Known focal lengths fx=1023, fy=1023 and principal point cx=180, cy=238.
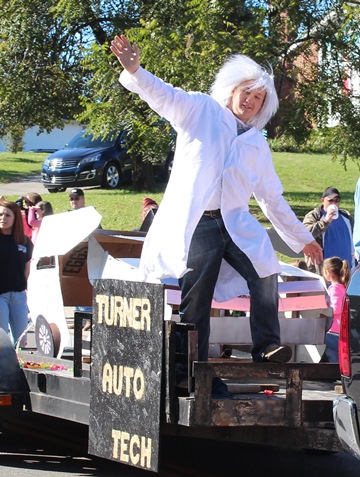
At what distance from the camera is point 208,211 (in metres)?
5.43

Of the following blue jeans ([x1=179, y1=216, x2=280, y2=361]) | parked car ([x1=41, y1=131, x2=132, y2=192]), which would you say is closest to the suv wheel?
parked car ([x1=41, y1=131, x2=132, y2=192])

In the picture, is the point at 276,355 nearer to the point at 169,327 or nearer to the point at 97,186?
the point at 169,327

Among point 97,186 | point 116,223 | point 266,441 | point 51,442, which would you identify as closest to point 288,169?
point 97,186

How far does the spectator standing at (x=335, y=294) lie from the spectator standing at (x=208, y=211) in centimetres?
80

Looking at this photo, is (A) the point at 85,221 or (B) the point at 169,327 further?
(A) the point at 85,221

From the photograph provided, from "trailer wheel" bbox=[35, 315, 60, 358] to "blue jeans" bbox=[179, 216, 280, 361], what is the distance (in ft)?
4.19

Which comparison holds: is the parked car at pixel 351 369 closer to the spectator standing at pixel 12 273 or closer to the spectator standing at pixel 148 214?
the spectator standing at pixel 12 273

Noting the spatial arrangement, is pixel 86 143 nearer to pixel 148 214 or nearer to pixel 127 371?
pixel 148 214

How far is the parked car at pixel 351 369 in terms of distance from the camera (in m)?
4.38

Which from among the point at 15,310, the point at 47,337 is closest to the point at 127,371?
the point at 47,337

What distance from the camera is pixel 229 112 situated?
5531 millimetres

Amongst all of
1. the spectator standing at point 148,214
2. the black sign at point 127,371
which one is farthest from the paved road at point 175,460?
the spectator standing at point 148,214

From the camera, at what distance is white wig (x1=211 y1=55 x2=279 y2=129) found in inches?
219

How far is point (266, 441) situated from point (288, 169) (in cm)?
2423
